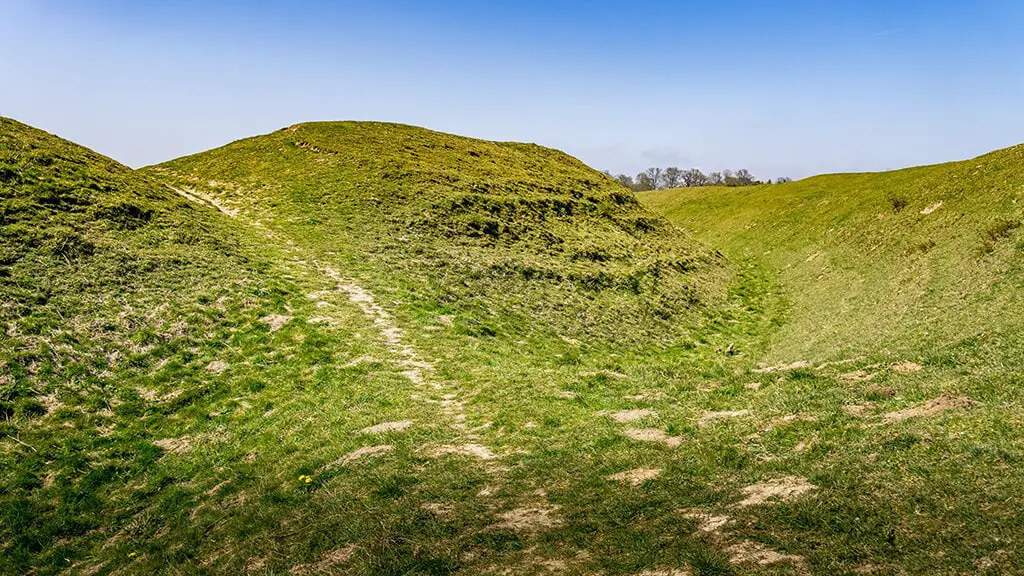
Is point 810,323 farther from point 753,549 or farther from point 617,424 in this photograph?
point 753,549

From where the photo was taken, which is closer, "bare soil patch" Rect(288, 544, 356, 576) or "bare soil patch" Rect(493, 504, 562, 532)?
"bare soil patch" Rect(288, 544, 356, 576)

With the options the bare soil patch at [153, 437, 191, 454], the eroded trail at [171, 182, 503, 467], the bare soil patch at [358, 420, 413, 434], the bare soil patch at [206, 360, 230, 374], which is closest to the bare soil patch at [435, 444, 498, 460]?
the eroded trail at [171, 182, 503, 467]

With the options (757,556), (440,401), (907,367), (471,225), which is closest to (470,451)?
(440,401)

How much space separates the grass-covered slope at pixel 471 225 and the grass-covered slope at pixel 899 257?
8.27m

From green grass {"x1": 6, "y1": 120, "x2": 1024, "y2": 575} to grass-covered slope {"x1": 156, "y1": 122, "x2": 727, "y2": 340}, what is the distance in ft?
1.50

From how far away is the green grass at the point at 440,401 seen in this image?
8.90 metres

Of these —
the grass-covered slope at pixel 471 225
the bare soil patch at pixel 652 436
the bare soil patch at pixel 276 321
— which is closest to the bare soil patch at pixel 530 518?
the bare soil patch at pixel 652 436

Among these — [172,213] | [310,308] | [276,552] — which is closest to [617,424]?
[276,552]

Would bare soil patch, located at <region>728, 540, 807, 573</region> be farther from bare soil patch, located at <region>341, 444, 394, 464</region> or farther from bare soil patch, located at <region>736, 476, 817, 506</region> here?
bare soil patch, located at <region>341, 444, 394, 464</region>

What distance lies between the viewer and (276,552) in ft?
32.1

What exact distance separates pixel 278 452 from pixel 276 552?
5.10 metres

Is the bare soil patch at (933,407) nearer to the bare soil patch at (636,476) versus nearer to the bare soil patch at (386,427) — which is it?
the bare soil patch at (636,476)

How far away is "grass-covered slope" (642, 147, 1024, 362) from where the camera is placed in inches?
794

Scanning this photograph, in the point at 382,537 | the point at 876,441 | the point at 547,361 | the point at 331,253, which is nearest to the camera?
the point at 382,537
